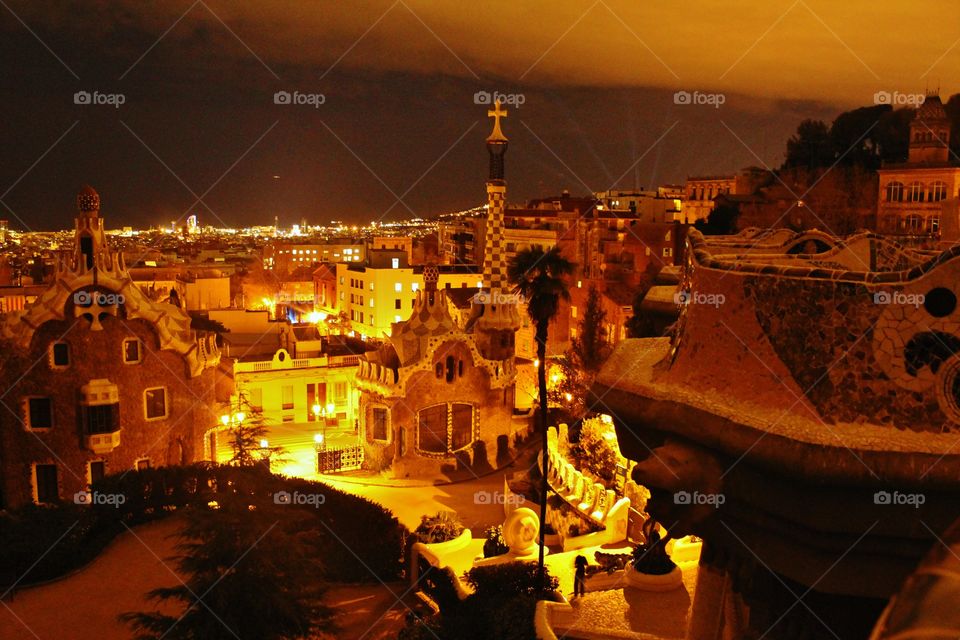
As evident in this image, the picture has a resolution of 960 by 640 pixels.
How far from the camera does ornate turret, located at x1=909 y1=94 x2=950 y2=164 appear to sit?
131 feet

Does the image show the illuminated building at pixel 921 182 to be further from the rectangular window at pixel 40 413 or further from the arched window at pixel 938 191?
the rectangular window at pixel 40 413

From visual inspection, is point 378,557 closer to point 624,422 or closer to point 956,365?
point 624,422

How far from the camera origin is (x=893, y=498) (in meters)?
6.47

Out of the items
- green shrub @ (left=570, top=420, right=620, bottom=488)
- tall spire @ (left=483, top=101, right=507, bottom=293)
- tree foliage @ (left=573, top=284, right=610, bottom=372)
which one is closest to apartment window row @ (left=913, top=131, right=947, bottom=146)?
tree foliage @ (left=573, top=284, right=610, bottom=372)

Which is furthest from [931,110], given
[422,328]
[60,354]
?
[60,354]

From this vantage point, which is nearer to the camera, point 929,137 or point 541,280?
point 541,280

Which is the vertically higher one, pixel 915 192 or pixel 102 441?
pixel 915 192

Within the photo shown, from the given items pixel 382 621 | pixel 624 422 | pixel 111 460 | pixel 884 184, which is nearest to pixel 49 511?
pixel 111 460

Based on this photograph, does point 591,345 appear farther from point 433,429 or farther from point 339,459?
point 339,459

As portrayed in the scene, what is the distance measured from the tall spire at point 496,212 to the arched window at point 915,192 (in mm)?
19552

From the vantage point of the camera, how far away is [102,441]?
24812 millimetres

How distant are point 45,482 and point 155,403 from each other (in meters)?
3.91

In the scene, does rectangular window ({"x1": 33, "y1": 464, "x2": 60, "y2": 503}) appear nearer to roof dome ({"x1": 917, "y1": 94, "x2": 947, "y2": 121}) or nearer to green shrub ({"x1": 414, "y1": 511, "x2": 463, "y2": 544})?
green shrub ({"x1": 414, "y1": 511, "x2": 463, "y2": 544})

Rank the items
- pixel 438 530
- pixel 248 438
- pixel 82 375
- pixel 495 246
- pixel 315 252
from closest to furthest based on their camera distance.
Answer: pixel 438 530 → pixel 82 375 → pixel 248 438 → pixel 495 246 → pixel 315 252
